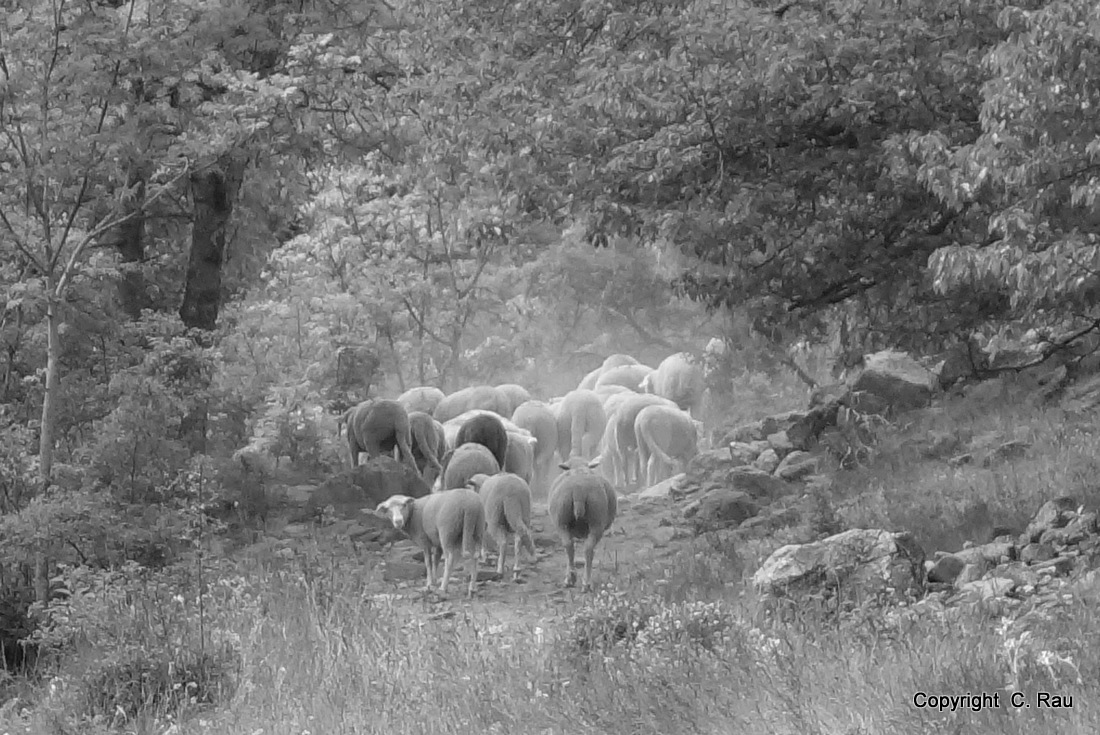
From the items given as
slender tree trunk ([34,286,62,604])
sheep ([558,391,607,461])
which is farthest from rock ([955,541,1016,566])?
sheep ([558,391,607,461])

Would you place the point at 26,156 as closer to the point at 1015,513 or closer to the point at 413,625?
the point at 413,625

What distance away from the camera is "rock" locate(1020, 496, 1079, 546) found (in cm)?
1045

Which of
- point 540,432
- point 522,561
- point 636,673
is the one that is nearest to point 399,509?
point 522,561

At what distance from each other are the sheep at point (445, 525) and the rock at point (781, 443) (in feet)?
19.6

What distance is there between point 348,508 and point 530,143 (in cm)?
556

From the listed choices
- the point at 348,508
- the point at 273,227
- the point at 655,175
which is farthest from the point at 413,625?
the point at 273,227

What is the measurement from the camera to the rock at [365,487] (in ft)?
54.2

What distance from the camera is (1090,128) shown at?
29.0 ft

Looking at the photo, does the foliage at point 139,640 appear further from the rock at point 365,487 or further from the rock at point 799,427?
the rock at point 799,427

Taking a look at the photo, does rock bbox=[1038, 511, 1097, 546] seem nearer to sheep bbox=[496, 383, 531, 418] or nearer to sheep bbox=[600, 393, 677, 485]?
sheep bbox=[600, 393, 677, 485]

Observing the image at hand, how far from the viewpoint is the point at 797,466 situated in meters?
16.5

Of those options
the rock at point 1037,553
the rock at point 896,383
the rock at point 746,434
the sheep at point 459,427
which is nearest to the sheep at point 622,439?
the rock at point 746,434

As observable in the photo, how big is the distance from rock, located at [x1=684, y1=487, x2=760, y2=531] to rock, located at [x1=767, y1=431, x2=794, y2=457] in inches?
103

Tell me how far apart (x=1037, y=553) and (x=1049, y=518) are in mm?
746
